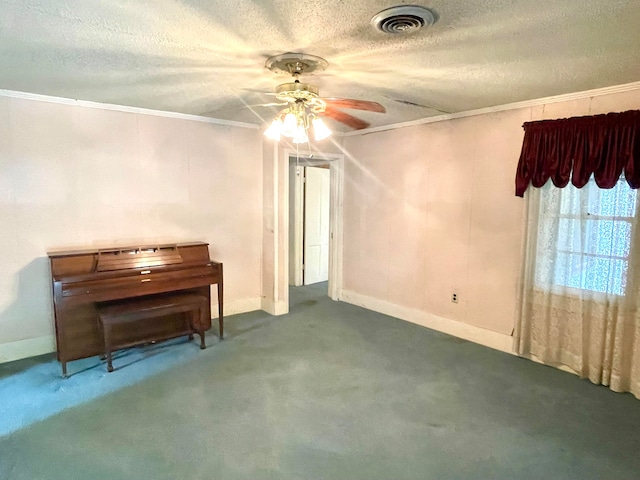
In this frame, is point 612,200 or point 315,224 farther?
point 315,224

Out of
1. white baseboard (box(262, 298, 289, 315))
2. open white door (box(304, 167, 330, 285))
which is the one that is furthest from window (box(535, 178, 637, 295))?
open white door (box(304, 167, 330, 285))

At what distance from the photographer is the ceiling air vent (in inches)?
67.8

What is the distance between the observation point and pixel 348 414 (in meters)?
2.67

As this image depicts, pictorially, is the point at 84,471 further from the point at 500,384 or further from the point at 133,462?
the point at 500,384

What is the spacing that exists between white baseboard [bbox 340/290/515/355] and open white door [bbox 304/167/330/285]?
48.0 inches

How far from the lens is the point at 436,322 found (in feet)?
14.3

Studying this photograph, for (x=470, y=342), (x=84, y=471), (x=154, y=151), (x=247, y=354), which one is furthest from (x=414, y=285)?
(x=84, y=471)

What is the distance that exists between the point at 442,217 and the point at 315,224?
2741mm

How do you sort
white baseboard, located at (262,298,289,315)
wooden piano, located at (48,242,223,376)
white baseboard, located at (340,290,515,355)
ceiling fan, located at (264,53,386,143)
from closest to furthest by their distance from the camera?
1. ceiling fan, located at (264,53,386,143)
2. wooden piano, located at (48,242,223,376)
3. white baseboard, located at (340,290,515,355)
4. white baseboard, located at (262,298,289,315)

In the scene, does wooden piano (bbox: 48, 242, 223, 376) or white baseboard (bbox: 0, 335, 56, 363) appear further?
white baseboard (bbox: 0, 335, 56, 363)

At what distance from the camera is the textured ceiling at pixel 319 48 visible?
173 centimetres

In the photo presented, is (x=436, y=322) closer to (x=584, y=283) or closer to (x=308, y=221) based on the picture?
(x=584, y=283)

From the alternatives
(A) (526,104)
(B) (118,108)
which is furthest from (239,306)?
(A) (526,104)

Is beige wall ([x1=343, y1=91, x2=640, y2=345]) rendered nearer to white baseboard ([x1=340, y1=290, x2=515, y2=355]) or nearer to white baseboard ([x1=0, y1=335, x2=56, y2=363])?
white baseboard ([x1=340, y1=290, x2=515, y2=355])
